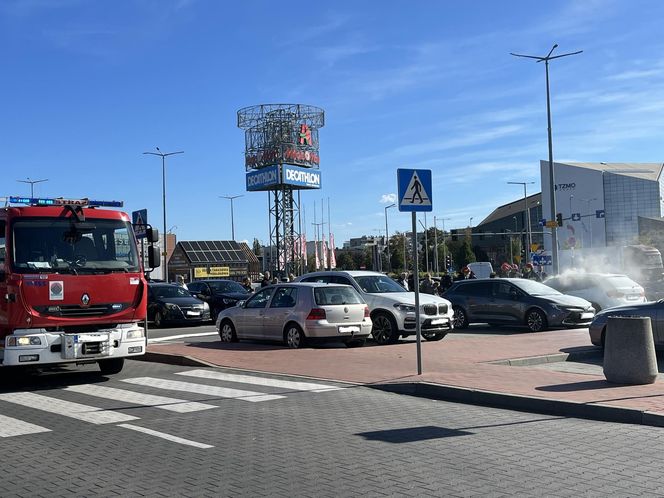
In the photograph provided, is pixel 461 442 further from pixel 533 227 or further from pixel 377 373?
pixel 533 227

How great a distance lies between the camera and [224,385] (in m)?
11.4

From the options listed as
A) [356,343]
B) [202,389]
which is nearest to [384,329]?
[356,343]

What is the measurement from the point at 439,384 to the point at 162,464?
488cm

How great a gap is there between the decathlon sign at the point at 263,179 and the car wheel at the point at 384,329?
3773 cm

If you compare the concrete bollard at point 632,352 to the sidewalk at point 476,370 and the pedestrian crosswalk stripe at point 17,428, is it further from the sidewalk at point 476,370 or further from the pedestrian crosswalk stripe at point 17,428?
the pedestrian crosswalk stripe at point 17,428

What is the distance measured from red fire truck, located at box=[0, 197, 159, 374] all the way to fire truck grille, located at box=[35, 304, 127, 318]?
0.01m

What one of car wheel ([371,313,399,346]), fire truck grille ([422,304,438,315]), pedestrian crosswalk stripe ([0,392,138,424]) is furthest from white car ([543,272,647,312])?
pedestrian crosswalk stripe ([0,392,138,424])

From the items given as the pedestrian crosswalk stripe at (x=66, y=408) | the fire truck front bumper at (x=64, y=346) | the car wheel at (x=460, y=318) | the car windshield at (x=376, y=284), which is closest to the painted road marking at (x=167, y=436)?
the pedestrian crosswalk stripe at (x=66, y=408)

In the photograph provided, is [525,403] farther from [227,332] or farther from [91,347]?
[227,332]

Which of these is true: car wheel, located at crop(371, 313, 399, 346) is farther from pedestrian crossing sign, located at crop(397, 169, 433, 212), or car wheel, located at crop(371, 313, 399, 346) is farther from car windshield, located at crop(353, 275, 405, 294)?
pedestrian crossing sign, located at crop(397, 169, 433, 212)

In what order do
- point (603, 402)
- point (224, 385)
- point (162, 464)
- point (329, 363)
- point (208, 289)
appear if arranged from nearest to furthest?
point (162, 464) < point (603, 402) < point (224, 385) < point (329, 363) < point (208, 289)

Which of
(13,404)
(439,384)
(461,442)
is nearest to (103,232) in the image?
(13,404)

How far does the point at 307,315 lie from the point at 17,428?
777cm

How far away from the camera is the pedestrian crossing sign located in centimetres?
1137
